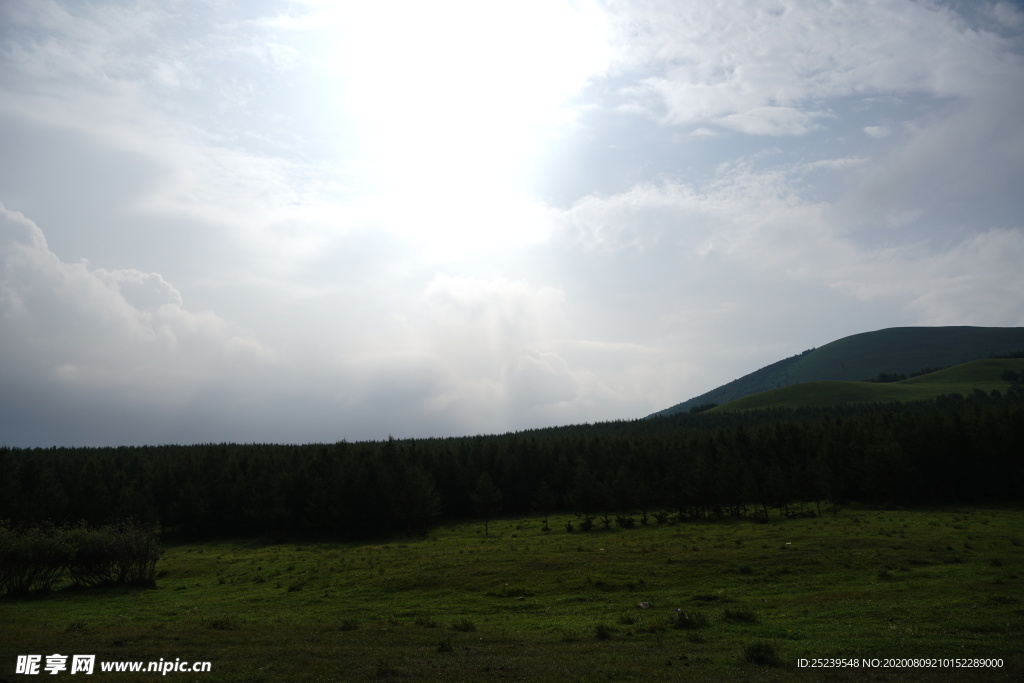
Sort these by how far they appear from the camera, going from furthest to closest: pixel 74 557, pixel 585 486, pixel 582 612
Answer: pixel 585 486 < pixel 74 557 < pixel 582 612

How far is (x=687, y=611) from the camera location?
86.1 feet

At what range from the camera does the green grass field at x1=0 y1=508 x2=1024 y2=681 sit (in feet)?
59.2

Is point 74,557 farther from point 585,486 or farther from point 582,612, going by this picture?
point 585,486

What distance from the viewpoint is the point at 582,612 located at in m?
29.1

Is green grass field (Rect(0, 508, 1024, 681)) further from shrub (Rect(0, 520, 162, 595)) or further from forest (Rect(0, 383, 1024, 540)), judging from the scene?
forest (Rect(0, 383, 1024, 540))

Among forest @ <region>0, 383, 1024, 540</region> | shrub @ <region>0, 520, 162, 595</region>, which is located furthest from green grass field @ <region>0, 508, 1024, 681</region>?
forest @ <region>0, 383, 1024, 540</region>

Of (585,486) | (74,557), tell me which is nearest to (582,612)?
(74,557)

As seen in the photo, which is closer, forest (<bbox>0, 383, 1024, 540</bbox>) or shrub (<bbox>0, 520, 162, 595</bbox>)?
shrub (<bbox>0, 520, 162, 595</bbox>)

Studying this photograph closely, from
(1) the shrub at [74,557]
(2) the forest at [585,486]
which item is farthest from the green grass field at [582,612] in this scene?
(2) the forest at [585,486]

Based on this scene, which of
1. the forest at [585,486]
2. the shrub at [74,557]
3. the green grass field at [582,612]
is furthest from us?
the forest at [585,486]

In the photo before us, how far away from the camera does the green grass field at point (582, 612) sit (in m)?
18.0

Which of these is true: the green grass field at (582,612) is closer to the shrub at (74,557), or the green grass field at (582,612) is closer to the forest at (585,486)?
the shrub at (74,557)

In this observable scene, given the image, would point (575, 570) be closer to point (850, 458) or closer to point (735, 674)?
point (735, 674)

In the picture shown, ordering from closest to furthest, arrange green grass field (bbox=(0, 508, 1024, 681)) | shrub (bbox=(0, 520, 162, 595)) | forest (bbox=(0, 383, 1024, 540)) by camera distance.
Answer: green grass field (bbox=(0, 508, 1024, 681)) → shrub (bbox=(0, 520, 162, 595)) → forest (bbox=(0, 383, 1024, 540))
